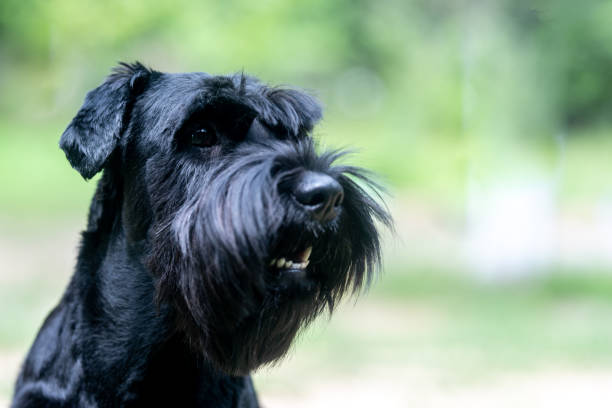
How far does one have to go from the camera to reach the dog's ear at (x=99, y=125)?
262cm

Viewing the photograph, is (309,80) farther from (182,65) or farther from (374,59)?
(182,65)

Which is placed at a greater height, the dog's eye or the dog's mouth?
the dog's eye

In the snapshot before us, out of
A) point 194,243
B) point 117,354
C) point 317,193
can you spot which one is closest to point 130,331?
point 117,354

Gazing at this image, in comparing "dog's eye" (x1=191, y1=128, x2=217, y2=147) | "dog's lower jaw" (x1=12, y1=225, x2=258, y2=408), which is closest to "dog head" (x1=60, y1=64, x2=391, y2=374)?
"dog's eye" (x1=191, y1=128, x2=217, y2=147)

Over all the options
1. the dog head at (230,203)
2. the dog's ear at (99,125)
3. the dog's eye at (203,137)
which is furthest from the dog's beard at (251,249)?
the dog's ear at (99,125)

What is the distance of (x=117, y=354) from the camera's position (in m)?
2.70

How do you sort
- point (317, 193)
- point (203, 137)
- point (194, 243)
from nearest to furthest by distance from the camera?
point (317, 193) < point (194, 243) < point (203, 137)

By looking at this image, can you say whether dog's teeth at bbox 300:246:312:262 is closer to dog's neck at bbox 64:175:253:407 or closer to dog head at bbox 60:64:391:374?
dog head at bbox 60:64:391:374

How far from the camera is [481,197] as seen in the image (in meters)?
9.45

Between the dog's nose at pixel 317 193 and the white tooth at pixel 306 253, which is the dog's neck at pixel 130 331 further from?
the dog's nose at pixel 317 193

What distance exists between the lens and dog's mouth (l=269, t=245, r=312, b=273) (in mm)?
2418

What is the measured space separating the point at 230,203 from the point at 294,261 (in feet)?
1.01

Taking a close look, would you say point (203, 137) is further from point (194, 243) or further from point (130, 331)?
point (130, 331)

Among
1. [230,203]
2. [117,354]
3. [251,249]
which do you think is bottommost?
[117,354]
